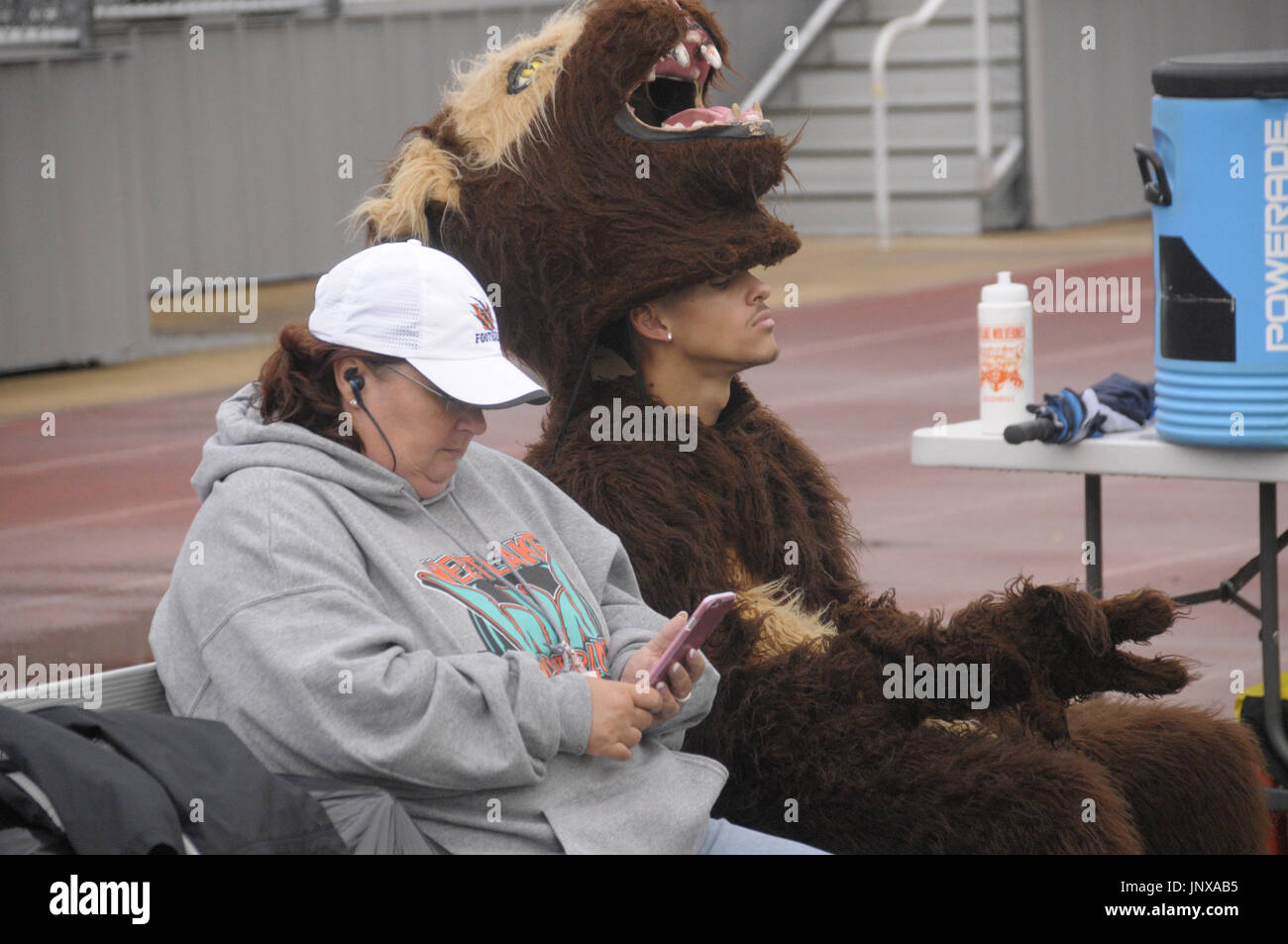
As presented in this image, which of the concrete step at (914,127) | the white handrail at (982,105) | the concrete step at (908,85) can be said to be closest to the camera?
the white handrail at (982,105)

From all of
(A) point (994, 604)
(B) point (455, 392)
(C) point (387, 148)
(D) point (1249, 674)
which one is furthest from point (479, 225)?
(C) point (387, 148)

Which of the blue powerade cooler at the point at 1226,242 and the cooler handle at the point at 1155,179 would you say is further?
the cooler handle at the point at 1155,179

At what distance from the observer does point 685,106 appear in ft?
11.6

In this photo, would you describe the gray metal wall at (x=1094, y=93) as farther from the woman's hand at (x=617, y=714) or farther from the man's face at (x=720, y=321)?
the woman's hand at (x=617, y=714)

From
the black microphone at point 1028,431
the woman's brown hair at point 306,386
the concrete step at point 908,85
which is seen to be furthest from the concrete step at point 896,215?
the woman's brown hair at point 306,386

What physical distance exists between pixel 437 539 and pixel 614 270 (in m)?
0.68

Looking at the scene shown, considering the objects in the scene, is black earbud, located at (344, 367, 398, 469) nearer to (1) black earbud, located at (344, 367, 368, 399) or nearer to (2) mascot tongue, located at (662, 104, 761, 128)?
(1) black earbud, located at (344, 367, 368, 399)

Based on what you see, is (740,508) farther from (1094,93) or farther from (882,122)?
(1094,93)

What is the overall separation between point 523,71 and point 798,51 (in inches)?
656

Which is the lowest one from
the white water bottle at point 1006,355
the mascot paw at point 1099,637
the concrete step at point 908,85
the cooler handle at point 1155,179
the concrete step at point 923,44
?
the mascot paw at point 1099,637

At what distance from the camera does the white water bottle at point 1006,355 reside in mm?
3838

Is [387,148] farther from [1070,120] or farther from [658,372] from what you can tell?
[658,372]

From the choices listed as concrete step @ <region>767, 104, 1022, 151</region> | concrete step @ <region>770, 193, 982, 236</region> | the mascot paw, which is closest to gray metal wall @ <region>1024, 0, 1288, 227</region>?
concrete step @ <region>767, 104, 1022, 151</region>

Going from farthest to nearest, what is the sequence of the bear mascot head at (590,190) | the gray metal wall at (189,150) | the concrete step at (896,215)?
the concrete step at (896,215) → the gray metal wall at (189,150) → the bear mascot head at (590,190)
